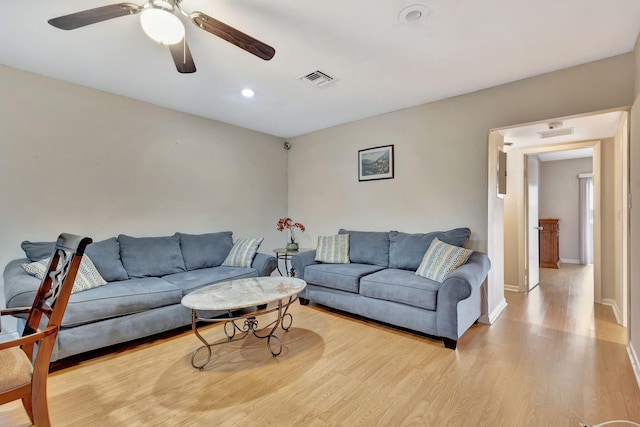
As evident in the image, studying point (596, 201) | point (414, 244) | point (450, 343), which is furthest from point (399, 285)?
point (596, 201)

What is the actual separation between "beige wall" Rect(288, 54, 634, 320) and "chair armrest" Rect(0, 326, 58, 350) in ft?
11.0

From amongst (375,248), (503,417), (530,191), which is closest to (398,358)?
(503,417)

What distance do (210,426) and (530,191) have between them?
4735 mm

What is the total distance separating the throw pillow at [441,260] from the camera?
269 centimetres

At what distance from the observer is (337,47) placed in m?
2.32

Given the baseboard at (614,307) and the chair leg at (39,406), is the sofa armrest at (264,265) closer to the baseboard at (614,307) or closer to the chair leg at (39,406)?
the chair leg at (39,406)

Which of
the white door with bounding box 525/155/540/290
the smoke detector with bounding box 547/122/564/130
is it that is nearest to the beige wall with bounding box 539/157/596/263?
the white door with bounding box 525/155/540/290

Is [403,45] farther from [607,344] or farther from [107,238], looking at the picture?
[107,238]

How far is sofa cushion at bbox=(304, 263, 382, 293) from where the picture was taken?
3.13 m

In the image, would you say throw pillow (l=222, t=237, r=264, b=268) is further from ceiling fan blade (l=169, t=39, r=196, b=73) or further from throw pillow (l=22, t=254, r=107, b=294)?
ceiling fan blade (l=169, t=39, r=196, b=73)

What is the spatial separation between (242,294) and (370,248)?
1823mm

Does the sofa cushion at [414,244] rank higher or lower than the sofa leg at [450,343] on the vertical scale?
higher

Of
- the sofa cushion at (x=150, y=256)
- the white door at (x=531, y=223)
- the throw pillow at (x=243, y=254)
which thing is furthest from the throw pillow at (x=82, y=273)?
the white door at (x=531, y=223)

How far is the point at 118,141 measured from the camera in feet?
10.6
